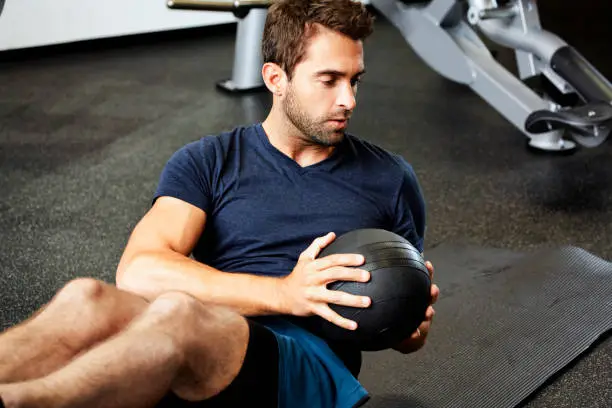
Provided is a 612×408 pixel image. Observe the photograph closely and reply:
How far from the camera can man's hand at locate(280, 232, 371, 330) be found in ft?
3.85

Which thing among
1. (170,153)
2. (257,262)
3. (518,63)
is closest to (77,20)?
(170,153)

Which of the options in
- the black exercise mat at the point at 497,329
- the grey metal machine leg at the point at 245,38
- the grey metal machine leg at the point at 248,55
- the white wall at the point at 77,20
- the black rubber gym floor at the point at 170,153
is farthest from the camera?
the white wall at the point at 77,20

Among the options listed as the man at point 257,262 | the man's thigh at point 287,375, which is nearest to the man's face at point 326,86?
the man at point 257,262

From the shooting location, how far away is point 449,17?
384 centimetres

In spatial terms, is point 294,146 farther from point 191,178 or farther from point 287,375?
point 287,375

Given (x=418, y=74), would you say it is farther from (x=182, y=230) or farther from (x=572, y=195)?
(x=182, y=230)

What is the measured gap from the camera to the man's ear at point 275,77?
1446 mm

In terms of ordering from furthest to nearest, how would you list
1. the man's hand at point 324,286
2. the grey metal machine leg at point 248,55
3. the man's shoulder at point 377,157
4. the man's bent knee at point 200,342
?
the grey metal machine leg at point 248,55 < the man's shoulder at point 377,157 < the man's hand at point 324,286 < the man's bent knee at point 200,342

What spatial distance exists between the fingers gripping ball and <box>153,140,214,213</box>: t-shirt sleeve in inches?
10.7

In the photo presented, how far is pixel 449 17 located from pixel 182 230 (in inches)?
111

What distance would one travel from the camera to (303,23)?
1.39 meters

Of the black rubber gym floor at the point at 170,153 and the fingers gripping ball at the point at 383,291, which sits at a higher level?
the fingers gripping ball at the point at 383,291

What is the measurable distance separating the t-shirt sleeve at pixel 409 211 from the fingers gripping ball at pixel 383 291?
0.19 metres

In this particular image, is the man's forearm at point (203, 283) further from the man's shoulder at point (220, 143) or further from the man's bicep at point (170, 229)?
the man's shoulder at point (220, 143)
